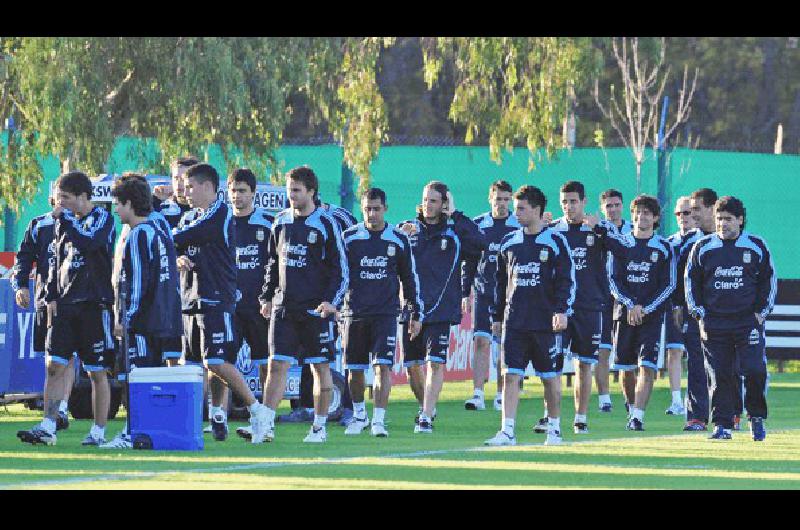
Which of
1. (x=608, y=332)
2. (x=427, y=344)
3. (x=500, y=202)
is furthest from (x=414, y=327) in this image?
(x=500, y=202)

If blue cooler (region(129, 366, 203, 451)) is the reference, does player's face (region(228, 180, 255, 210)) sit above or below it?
above

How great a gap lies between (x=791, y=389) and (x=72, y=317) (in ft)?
39.5

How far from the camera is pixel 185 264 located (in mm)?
15852

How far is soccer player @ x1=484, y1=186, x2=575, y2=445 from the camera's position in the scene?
16.0 meters

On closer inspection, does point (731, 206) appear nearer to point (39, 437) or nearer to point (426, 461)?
point (426, 461)

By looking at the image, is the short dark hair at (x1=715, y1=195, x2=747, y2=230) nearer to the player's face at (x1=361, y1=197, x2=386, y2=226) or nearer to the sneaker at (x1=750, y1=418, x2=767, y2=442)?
the sneaker at (x1=750, y1=418, x2=767, y2=442)

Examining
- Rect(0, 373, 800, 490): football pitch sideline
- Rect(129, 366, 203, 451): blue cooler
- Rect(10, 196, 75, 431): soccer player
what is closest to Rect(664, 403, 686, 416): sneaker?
Rect(0, 373, 800, 490): football pitch sideline

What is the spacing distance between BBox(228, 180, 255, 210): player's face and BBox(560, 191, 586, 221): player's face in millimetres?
2853

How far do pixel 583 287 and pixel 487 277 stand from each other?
262 cm

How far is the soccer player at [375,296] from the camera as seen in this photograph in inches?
671

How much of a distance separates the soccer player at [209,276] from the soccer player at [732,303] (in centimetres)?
391

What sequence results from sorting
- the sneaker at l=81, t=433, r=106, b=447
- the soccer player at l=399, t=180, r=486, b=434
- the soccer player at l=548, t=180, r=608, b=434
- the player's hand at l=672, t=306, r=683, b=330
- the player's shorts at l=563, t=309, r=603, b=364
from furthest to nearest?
the player's hand at l=672, t=306, r=683, b=330
the player's shorts at l=563, t=309, r=603, b=364
the soccer player at l=399, t=180, r=486, b=434
the soccer player at l=548, t=180, r=608, b=434
the sneaker at l=81, t=433, r=106, b=447
